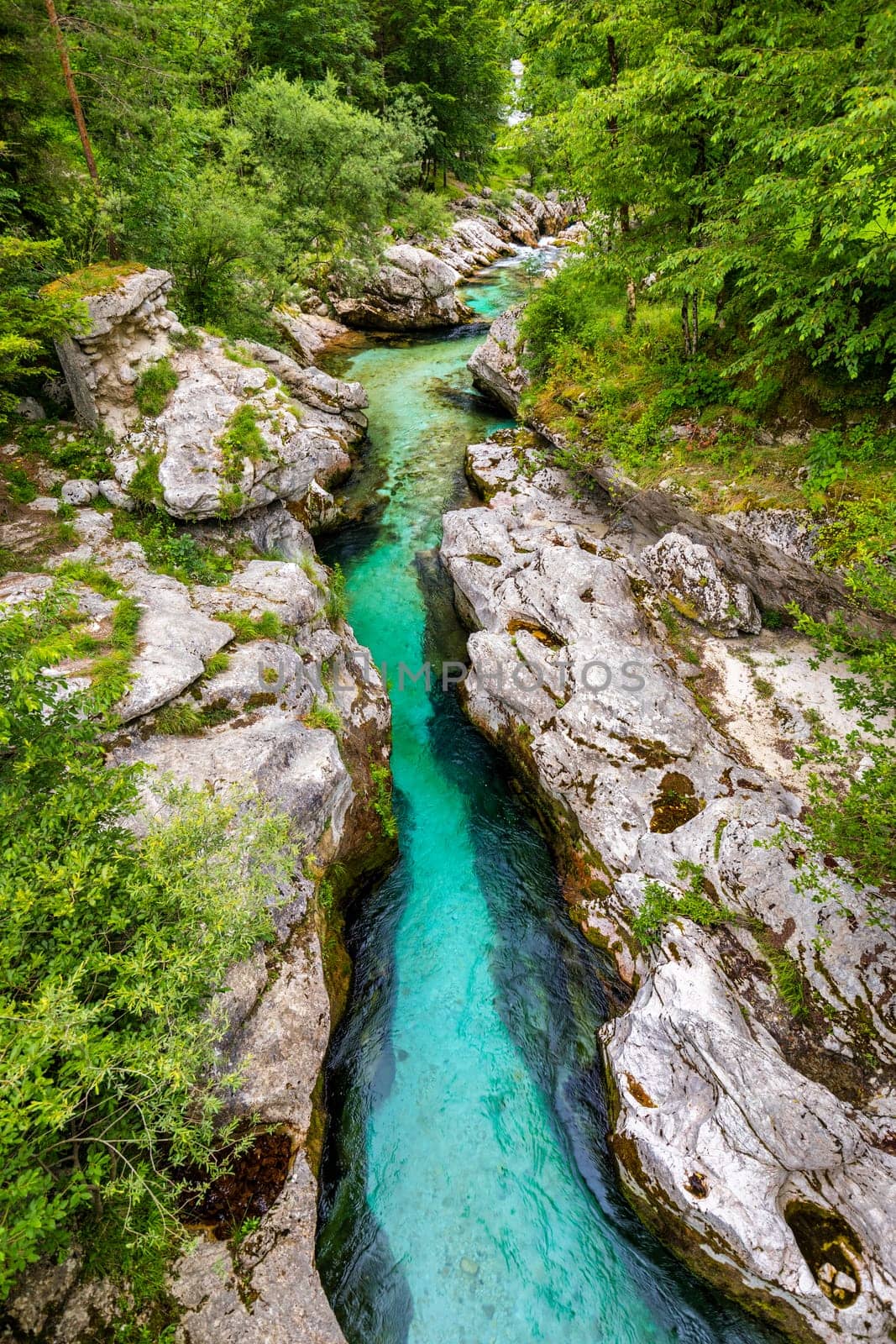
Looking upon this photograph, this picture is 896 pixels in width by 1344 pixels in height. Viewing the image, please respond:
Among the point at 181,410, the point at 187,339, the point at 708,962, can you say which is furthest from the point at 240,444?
the point at 708,962

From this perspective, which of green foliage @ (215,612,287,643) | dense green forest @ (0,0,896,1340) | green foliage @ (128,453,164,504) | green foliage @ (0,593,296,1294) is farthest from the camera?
green foliage @ (128,453,164,504)

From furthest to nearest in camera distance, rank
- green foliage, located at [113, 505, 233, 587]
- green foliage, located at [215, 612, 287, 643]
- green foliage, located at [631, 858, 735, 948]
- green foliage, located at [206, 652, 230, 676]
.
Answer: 1. green foliage, located at [113, 505, 233, 587]
2. green foliage, located at [215, 612, 287, 643]
3. green foliage, located at [206, 652, 230, 676]
4. green foliage, located at [631, 858, 735, 948]

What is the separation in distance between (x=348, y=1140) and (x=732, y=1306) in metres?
5.32

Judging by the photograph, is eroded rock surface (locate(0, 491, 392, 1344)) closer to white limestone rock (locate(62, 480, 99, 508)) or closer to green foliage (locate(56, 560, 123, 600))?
green foliage (locate(56, 560, 123, 600))

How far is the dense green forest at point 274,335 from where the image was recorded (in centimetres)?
498

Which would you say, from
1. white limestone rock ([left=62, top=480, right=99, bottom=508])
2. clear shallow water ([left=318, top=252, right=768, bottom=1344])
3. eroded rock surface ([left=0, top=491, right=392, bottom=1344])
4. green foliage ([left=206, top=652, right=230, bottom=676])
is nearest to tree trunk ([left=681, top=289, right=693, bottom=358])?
eroded rock surface ([left=0, top=491, right=392, bottom=1344])

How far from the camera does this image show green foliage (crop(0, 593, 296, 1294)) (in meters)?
4.28

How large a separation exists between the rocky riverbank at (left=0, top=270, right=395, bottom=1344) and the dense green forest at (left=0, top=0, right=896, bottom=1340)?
0.68 meters

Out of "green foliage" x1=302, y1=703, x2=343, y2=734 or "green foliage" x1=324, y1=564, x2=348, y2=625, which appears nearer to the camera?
"green foliage" x1=302, y1=703, x2=343, y2=734

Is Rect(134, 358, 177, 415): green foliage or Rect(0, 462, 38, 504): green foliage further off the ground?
Rect(134, 358, 177, 415): green foliage

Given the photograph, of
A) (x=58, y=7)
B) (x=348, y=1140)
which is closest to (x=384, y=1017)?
(x=348, y=1140)

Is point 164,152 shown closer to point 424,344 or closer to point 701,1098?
Answer: point 424,344

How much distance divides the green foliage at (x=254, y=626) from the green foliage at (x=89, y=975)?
201 inches

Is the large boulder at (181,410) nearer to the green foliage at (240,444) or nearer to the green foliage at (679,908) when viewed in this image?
the green foliage at (240,444)
